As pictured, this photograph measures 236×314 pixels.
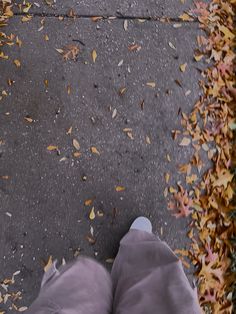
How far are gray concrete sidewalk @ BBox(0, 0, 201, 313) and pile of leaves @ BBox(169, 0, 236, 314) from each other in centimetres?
8

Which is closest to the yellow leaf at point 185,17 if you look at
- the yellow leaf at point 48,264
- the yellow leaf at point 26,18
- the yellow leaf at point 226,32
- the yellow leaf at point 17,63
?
the yellow leaf at point 226,32

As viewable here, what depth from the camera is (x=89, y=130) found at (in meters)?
2.95

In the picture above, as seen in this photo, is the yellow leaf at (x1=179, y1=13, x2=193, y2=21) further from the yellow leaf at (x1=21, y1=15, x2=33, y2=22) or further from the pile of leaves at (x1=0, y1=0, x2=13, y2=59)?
the pile of leaves at (x1=0, y1=0, x2=13, y2=59)

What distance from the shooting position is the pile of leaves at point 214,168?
111 inches

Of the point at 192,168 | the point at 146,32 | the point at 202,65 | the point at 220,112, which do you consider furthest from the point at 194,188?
the point at 146,32

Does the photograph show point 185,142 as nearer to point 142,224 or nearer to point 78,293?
point 142,224

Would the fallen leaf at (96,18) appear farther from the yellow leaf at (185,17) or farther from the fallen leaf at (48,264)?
the fallen leaf at (48,264)

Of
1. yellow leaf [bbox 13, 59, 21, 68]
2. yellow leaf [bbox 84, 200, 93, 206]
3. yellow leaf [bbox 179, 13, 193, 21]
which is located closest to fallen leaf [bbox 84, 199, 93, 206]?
yellow leaf [bbox 84, 200, 93, 206]

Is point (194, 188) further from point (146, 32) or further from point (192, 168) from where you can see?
point (146, 32)

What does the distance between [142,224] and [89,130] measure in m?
0.65

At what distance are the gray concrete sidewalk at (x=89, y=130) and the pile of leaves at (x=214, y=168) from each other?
0.26 feet

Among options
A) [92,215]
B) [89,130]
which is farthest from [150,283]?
[89,130]

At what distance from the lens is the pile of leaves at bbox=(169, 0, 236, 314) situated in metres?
2.81

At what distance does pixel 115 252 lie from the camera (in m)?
2.81
